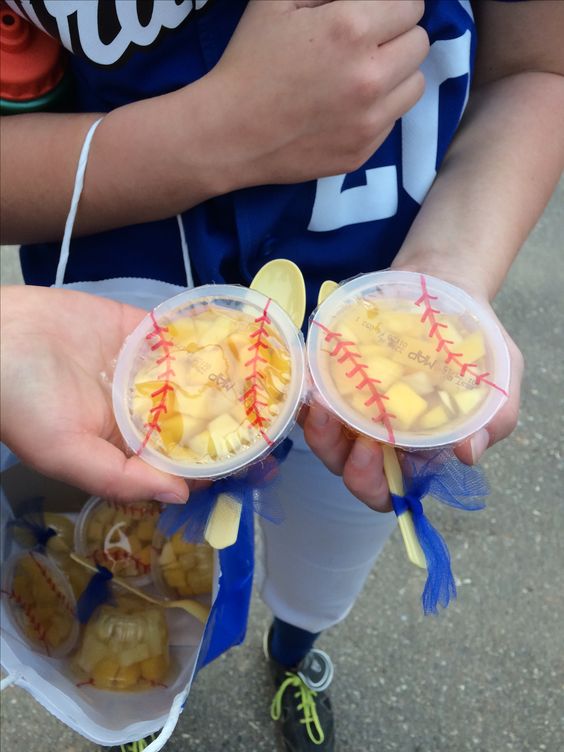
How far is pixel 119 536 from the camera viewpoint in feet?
3.15

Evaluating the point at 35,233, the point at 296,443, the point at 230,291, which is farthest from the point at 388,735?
the point at 35,233

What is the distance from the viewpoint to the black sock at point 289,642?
4.05 ft

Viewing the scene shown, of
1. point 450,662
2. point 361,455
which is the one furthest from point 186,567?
point 450,662

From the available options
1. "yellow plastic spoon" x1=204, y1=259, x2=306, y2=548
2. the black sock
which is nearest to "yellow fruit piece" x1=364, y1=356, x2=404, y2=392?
"yellow plastic spoon" x1=204, y1=259, x2=306, y2=548

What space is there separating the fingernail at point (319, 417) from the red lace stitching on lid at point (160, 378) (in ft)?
0.48

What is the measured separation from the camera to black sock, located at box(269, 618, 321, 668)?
4.05 ft

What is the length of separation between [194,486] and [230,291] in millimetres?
208

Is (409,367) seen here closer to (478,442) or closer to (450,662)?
(478,442)

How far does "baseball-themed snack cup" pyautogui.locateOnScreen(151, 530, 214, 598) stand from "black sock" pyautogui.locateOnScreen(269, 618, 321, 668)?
370mm

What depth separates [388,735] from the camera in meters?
1.30

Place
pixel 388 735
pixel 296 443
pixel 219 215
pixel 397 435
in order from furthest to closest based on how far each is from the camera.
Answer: pixel 388 735, pixel 296 443, pixel 219 215, pixel 397 435

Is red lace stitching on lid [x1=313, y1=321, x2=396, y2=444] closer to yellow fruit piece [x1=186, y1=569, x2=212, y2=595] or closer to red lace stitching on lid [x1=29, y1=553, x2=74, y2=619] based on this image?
yellow fruit piece [x1=186, y1=569, x2=212, y2=595]

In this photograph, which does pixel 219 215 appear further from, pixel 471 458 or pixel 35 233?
pixel 471 458

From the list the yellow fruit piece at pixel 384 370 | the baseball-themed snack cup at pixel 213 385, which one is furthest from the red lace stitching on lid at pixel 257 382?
the yellow fruit piece at pixel 384 370
